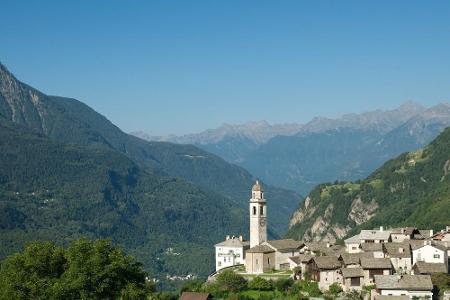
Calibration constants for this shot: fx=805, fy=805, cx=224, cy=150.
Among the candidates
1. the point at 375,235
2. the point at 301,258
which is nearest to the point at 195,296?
the point at 301,258

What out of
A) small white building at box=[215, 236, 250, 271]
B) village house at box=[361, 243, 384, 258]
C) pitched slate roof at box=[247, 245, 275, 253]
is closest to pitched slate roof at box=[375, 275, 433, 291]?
village house at box=[361, 243, 384, 258]

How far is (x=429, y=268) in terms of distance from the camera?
89.6 meters

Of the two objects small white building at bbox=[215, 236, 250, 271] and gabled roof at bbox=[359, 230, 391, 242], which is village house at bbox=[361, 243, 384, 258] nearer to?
gabled roof at bbox=[359, 230, 391, 242]

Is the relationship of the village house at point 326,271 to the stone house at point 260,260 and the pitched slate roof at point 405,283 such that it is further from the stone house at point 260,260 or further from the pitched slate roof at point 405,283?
the stone house at point 260,260

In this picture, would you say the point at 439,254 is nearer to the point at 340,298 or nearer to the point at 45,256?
the point at 340,298

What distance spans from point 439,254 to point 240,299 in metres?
23.5

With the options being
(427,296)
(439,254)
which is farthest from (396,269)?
(427,296)

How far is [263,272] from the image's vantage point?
347ft

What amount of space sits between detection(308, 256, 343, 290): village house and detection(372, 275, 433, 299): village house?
6.91 metres

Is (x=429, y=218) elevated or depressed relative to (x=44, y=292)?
elevated

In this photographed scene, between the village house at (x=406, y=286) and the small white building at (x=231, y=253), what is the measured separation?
40.1 m

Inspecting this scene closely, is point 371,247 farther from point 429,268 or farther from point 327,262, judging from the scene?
point 429,268

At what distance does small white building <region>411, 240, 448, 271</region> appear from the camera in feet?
303

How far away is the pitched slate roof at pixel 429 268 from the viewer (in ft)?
292
